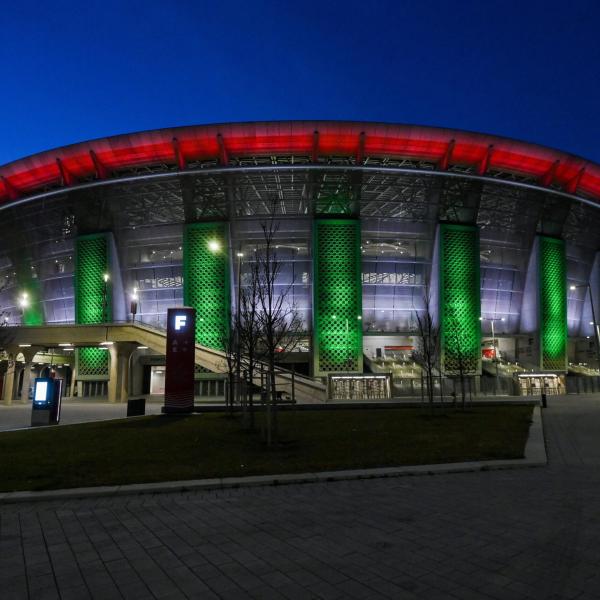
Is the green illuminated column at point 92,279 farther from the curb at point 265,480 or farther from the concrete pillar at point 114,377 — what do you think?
the curb at point 265,480

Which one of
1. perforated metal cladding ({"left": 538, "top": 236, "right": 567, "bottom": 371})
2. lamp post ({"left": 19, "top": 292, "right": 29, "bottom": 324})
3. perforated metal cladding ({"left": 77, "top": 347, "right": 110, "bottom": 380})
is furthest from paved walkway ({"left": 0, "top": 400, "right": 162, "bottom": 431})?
perforated metal cladding ({"left": 538, "top": 236, "right": 567, "bottom": 371})

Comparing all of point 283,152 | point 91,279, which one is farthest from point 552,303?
point 91,279

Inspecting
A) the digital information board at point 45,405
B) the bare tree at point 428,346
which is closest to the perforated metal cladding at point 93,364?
the digital information board at point 45,405

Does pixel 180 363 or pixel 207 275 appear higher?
pixel 207 275

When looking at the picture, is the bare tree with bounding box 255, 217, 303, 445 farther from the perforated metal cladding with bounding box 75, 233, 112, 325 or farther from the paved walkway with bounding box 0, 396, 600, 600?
the perforated metal cladding with bounding box 75, 233, 112, 325

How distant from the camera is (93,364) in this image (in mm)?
47844

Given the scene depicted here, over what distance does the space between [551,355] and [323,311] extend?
1011 inches

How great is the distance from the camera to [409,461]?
10555 mm

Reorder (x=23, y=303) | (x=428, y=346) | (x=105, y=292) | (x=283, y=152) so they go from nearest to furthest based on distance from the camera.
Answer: (x=428, y=346)
(x=283, y=152)
(x=105, y=292)
(x=23, y=303)

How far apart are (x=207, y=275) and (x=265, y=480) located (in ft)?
134

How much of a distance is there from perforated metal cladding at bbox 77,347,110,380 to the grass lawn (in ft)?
97.0

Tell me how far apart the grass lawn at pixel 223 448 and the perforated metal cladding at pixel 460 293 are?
2943 centimetres

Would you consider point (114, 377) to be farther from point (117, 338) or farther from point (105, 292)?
point (105, 292)

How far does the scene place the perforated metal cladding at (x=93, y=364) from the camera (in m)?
47.6
